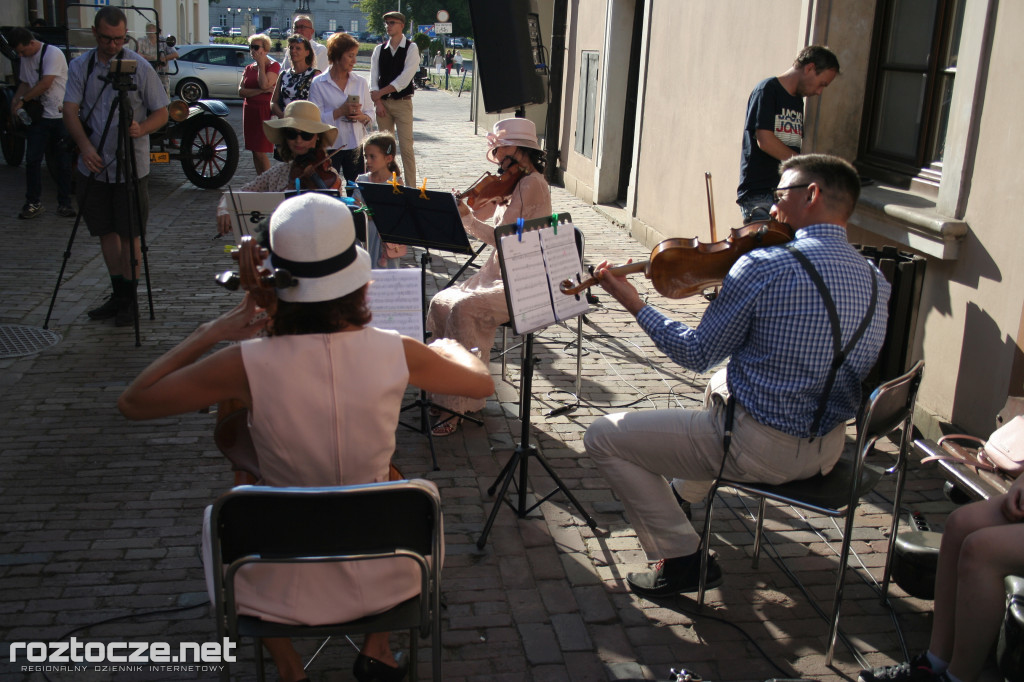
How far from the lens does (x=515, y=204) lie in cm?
538

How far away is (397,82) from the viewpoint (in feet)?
35.1

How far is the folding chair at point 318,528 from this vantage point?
2342mm

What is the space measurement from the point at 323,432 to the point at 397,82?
28.7ft

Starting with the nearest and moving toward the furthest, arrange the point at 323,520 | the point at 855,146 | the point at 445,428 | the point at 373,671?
the point at 323,520, the point at 373,671, the point at 445,428, the point at 855,146

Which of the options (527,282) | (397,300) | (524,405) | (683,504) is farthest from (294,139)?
(683,504)

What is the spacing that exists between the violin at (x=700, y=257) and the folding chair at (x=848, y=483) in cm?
70

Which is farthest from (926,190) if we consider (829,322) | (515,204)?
(829,322)

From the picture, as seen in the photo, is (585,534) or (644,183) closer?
(585,534)

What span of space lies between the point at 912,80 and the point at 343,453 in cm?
474

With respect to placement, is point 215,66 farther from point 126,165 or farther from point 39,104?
point 126,165

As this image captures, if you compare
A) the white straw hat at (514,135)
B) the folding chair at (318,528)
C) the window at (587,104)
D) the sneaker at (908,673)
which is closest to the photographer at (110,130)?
the white straw hat at (514,135)

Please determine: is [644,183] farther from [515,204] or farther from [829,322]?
[829,322]

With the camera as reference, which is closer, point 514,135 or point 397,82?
point 514,135

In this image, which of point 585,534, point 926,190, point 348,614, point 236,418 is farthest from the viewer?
point 926,190
